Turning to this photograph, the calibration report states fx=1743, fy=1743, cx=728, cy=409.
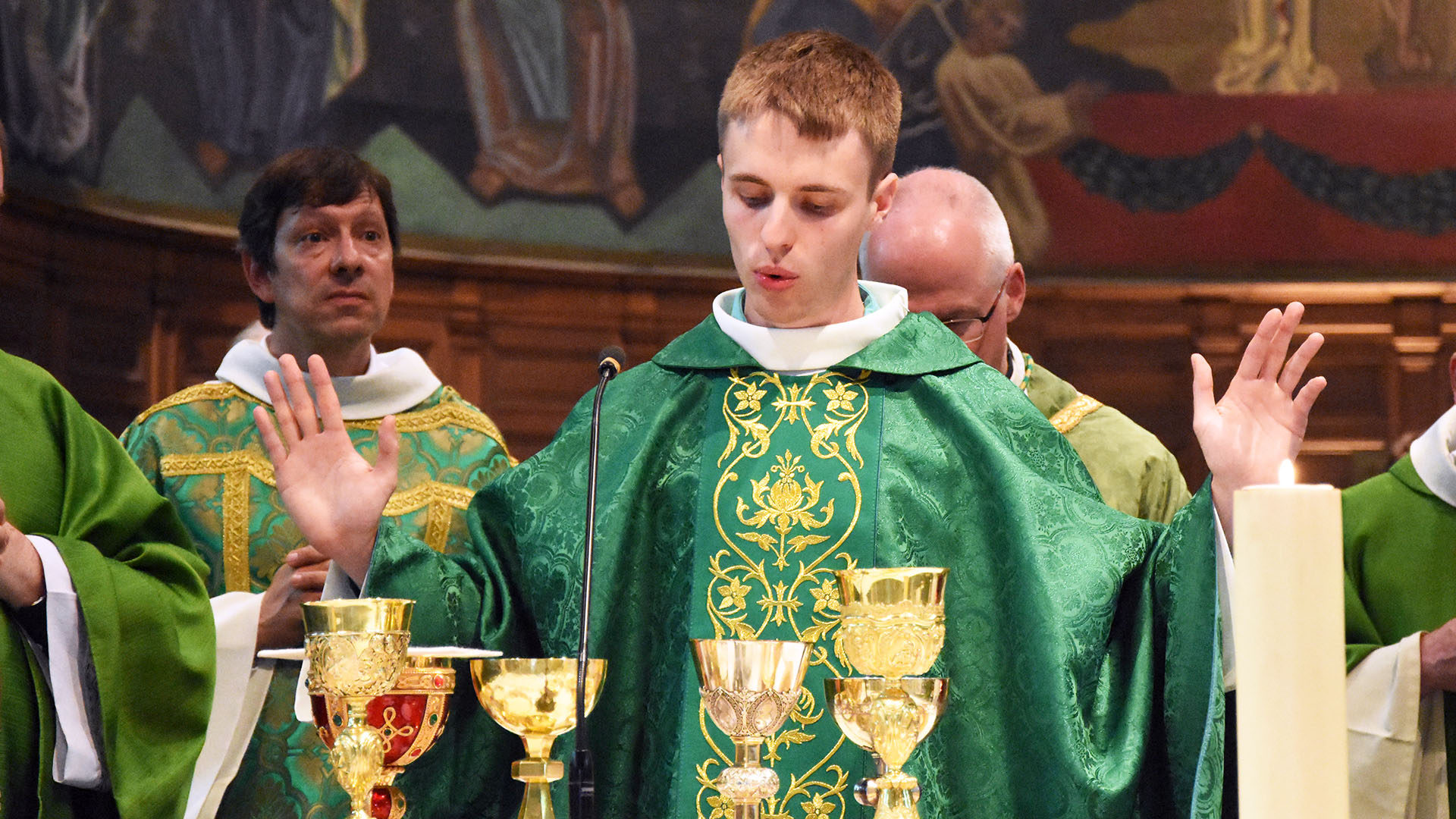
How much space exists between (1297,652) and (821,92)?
5.64 ft

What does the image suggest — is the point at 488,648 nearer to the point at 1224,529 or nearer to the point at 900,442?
the point at 900,442

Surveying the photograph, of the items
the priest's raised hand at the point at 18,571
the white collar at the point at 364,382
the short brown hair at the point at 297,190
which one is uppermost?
the short brown hair at the point at 297,190

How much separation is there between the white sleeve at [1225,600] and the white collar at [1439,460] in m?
1.54

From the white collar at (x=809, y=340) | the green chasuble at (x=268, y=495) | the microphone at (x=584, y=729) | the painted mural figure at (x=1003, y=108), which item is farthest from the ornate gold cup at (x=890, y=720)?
the painted mural figure at (x=1003, y=108)

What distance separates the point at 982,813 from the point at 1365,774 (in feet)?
4.29

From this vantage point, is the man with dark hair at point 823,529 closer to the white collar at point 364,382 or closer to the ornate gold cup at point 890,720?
the ornate gold cup at point 890,720

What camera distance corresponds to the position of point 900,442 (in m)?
2.84

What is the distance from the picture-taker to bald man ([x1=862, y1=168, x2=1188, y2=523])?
13.2 feet

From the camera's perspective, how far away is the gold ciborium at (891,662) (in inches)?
77.1

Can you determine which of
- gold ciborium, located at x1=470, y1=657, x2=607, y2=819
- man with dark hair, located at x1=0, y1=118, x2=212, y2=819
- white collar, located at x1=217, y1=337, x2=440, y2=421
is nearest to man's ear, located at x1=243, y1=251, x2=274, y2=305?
white collar, located at x1=217, y1=337, x2=440, y2=421

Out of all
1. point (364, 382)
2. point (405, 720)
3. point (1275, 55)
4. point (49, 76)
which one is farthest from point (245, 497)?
point (1275, 55)

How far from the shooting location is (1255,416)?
8.09ft

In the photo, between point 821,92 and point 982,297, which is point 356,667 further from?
point 982,297

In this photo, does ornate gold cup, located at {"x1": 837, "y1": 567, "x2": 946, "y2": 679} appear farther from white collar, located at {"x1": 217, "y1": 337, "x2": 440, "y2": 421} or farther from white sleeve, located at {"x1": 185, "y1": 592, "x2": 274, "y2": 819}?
white collar, located at {"x1": 217, "y1": 337, "x2": 440, "y2": 421}
